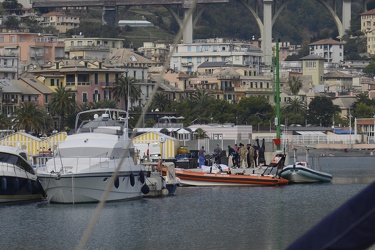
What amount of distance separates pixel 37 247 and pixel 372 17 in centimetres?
18018

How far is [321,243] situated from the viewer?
321 cm

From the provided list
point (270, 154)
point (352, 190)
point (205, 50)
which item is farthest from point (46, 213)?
point (205, 50)

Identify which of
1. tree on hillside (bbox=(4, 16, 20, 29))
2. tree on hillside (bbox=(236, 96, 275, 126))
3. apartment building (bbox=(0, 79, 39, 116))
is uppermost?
tree on hillside (bbox=(4, 16, 20, 29))

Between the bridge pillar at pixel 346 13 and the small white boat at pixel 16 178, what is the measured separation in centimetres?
14046

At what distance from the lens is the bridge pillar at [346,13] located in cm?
17474

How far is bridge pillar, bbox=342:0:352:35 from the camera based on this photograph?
174738 millimetres

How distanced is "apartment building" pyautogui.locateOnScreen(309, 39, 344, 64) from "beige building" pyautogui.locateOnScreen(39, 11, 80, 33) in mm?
37155

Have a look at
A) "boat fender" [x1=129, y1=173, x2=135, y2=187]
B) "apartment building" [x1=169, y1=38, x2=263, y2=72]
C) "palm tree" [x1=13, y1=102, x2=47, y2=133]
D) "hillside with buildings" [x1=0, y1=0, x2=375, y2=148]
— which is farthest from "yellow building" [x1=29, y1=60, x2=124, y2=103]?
"boat fender" [x1=129, y1=173, x2=135, y2=187]

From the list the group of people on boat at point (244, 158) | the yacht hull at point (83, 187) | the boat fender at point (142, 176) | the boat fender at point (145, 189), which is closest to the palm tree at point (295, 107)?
the group of people on boat at point (244, 158)

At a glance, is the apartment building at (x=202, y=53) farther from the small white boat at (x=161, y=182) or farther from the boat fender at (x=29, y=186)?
the boat fender at (x=29, y=186)

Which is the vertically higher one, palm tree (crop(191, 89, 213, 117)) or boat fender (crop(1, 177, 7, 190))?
palm tree (crop(191, 89, 213, 117))

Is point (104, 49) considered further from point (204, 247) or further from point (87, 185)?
point (204, 247)

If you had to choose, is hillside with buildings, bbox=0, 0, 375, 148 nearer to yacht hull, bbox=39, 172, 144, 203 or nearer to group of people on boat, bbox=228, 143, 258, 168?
group of people on boat, bbox=228, 143, 258, 168

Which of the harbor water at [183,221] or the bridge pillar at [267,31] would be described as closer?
the harbor water at [183,221]
